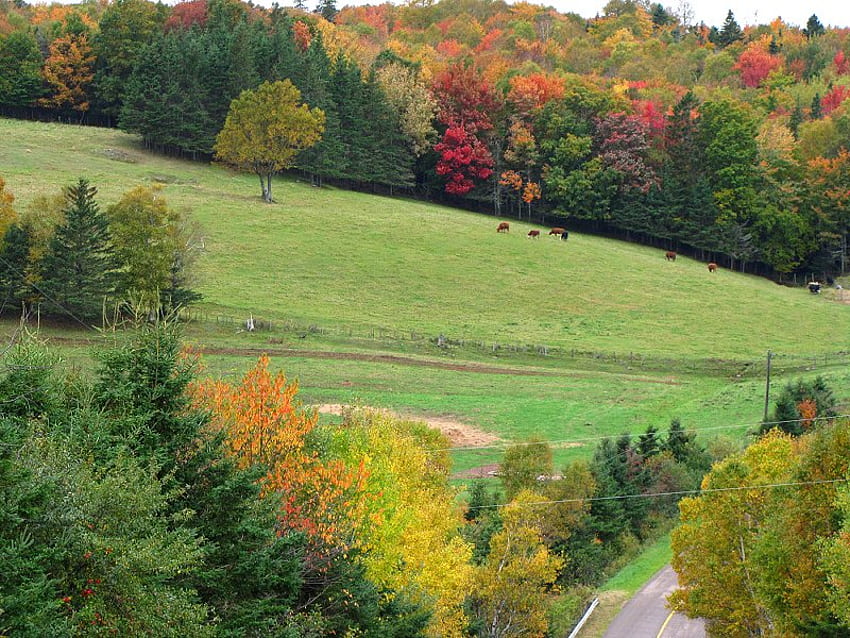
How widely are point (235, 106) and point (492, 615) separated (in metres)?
65.8

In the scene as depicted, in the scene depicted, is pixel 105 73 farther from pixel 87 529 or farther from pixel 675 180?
pixel 87 529

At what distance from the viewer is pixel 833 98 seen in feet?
456

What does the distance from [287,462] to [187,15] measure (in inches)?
4420

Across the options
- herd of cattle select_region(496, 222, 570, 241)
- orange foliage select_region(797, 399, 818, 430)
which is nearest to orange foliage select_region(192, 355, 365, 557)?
orange foliage select_region(797, 399, 818, 430)

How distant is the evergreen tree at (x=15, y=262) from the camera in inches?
2290

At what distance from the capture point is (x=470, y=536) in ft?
124

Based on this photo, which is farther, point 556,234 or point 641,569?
point 556,234

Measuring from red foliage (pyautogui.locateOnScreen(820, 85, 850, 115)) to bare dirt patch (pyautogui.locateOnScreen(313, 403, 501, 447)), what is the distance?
100193 millimetres

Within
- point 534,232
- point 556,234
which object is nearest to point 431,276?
point 534,232

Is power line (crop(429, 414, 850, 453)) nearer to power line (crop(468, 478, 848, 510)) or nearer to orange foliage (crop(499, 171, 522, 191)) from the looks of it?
power line (crop(468, 478, 848, 510))

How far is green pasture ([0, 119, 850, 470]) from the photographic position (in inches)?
2136

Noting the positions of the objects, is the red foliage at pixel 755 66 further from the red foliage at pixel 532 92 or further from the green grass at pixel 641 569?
the green grass at pixel 641 569

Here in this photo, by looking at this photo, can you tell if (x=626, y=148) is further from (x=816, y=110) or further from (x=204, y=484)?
(x=204, y=484)

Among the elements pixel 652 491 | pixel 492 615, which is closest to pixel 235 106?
pixel 652 491
